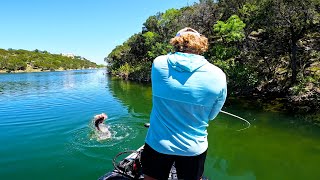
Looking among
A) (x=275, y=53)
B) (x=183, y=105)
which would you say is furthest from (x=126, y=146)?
(x=275, y=53)

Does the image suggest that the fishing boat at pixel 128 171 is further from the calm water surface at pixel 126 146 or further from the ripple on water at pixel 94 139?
the ripple on water at pixel 94 139

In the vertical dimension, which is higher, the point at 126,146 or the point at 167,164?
the point at 167,164

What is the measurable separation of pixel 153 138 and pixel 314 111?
15005mm

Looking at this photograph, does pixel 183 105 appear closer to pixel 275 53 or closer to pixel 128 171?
pixel 128 171

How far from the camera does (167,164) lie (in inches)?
99.8

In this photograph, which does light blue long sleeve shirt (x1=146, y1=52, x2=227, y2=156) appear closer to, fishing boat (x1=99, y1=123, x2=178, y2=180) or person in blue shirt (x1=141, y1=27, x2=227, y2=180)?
person in blue shirt (x1=141, y1=27, x2=227, y2=180)

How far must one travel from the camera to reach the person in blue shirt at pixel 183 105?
7.80 ft

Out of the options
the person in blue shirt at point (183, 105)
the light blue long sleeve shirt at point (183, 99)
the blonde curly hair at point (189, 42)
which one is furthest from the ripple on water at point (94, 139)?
the blonde curly hair at point (189, 42)

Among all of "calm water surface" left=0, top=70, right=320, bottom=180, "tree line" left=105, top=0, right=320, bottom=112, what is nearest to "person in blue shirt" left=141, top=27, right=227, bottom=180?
"calm water surface" left=0, top=70, right=320, bottom=180

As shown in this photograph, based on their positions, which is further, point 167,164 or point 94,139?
point 94,139

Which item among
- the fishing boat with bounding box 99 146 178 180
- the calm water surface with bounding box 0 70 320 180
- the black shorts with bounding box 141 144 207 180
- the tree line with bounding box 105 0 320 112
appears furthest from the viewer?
the tree line with bounding box 105 0 320 112

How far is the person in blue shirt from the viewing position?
2.38m

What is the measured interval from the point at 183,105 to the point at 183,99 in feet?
0.17

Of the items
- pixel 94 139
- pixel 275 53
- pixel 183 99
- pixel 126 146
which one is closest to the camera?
pixel 183 99
